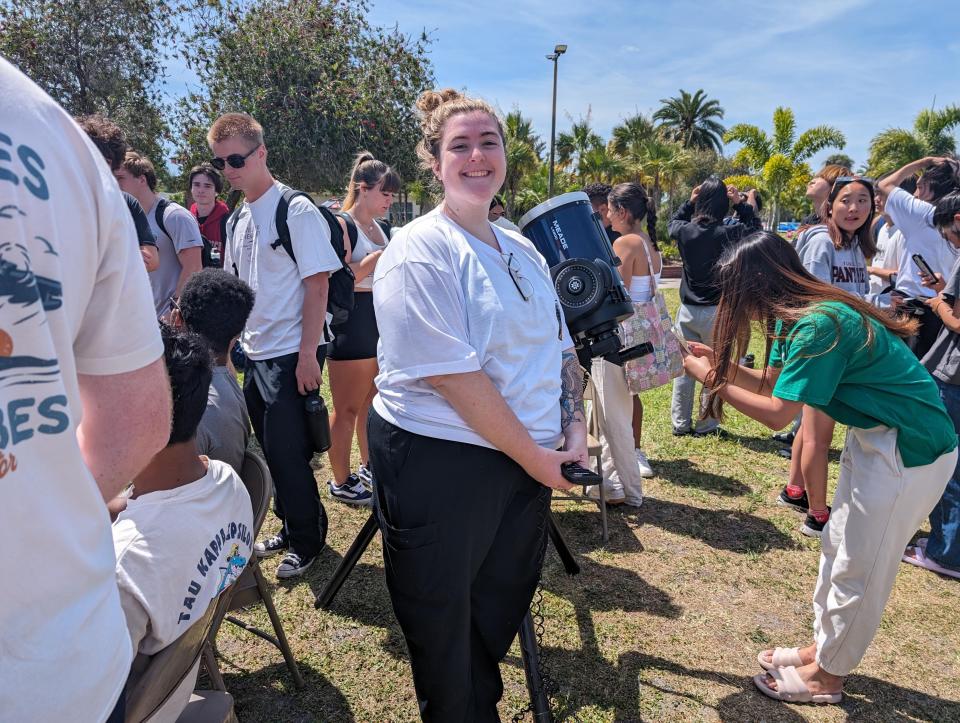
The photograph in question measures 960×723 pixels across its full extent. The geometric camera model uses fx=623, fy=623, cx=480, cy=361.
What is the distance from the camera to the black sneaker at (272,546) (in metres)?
3.37

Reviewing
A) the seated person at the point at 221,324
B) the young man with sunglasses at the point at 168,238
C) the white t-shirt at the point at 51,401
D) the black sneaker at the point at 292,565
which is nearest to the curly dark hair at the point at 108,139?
the young man with sunglasses at the point at 168,238

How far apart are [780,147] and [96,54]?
845 inches

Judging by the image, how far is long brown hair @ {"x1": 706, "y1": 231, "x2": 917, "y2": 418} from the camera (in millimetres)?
2168

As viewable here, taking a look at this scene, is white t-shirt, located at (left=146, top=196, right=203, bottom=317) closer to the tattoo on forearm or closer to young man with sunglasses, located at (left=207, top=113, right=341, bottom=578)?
young man with sunglasses, located at (left=207, top=113, right=341, bottom=578)

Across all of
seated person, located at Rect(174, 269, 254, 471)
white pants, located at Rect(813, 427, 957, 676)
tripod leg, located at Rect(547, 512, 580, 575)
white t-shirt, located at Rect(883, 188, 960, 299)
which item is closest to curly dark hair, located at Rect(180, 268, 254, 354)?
seated person, located at Rect(174, 269, 254, 471)

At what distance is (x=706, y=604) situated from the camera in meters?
3.05

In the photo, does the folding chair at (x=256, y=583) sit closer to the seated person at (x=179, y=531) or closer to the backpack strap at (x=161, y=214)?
the seated person at (x=179, y=531)

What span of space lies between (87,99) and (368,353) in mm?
13125

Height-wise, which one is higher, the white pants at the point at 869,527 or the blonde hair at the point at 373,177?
the blonde hair at the point at 373,177

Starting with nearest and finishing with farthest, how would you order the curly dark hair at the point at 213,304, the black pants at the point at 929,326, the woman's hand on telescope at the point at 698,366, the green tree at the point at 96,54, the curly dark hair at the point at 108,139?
the woman's hand on telescope at the point at 698,366
the curly dark hair at the point at 213,304
the curly dark hair at the point at 108,139
the black pants at the point at 929,326
the green tree at the point at 96,54

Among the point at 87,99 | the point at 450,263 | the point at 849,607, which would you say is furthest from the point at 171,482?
the point at 87,99

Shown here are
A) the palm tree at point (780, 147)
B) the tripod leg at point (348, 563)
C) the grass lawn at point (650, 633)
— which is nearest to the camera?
the grass lawn at point (650, 633)

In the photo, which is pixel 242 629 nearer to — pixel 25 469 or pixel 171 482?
pixel 171 482

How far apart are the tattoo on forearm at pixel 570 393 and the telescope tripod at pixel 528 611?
38 centimetres
